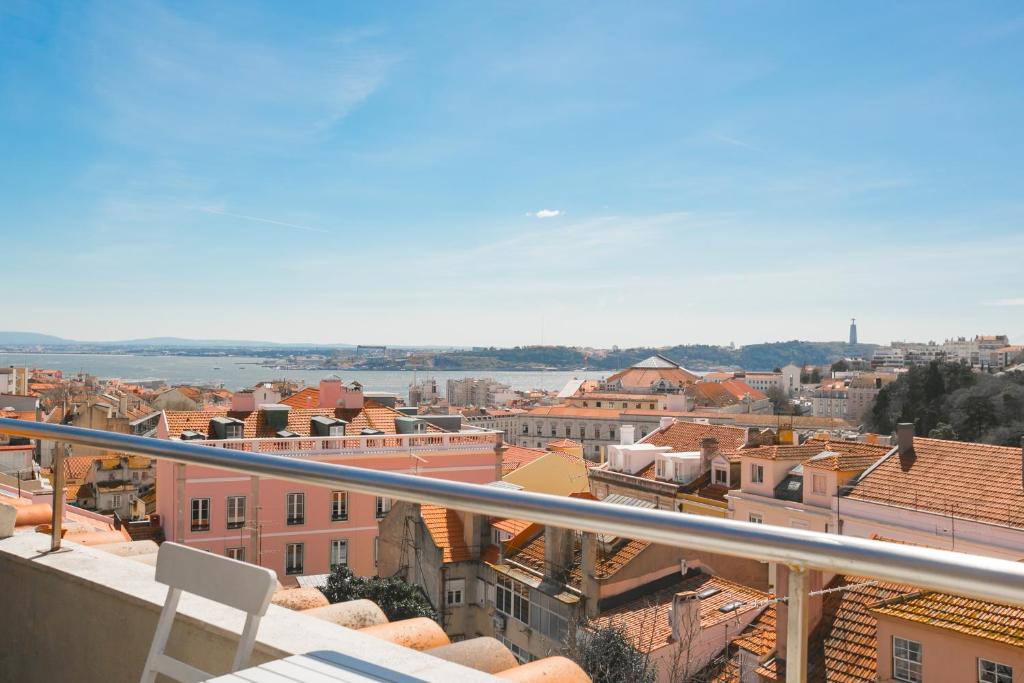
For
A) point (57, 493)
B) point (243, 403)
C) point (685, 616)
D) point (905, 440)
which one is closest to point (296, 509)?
point (57, 493)

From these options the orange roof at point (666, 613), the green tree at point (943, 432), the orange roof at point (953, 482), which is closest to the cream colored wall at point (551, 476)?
the orange roof at point (953, 482)

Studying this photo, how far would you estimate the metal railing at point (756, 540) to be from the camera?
1027 mm

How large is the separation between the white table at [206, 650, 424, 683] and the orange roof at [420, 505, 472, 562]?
396 mm

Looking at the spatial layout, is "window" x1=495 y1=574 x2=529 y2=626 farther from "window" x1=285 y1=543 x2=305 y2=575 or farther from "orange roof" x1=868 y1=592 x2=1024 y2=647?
"orange roof" x1=868 y1=592 x2=1024 y2=647

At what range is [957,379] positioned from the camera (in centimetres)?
5759

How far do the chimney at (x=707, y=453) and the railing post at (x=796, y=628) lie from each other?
2781 centimetres

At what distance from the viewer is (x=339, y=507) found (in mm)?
2406

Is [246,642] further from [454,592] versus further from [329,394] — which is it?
[329,394]

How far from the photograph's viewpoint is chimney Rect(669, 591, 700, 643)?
1757 mm

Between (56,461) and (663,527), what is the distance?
2657 mm

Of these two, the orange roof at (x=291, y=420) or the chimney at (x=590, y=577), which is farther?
the orange roof at (x=291, y=420)

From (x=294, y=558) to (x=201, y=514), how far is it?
22.6 inches

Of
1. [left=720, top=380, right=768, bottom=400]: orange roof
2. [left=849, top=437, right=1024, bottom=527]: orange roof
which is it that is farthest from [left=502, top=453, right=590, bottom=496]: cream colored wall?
[left=720, top=380, right=768, bottom=400]: orange roof

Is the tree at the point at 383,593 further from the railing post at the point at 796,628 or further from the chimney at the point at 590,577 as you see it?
the railing post at the point at 796,628
